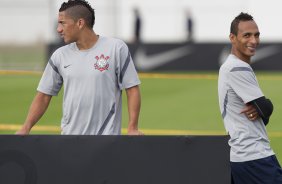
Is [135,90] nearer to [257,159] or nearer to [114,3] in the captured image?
[257,159]

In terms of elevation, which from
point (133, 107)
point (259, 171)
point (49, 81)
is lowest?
point (259, 171)

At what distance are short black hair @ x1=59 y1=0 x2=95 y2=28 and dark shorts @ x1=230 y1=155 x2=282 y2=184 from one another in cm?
171

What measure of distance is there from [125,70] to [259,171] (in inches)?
55.2

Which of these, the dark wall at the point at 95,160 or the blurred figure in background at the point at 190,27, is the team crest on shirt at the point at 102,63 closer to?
the dark wall at the point at 95,160

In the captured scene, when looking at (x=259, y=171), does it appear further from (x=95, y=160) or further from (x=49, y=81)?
(x=49, y=81)

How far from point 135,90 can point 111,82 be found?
0.20 meters

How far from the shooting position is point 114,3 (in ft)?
136

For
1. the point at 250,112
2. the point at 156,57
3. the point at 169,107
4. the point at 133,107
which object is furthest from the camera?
the point at 156,57

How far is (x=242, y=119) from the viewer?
19.6ft

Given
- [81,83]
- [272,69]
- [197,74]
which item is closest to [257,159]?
[81,83]

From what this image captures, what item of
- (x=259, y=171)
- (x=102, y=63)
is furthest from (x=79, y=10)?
(x=259, y=171)

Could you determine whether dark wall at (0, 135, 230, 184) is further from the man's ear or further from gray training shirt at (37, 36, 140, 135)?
the man's ear

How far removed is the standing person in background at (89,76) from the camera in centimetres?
655

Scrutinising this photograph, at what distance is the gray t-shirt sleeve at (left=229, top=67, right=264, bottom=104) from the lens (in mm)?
5957
